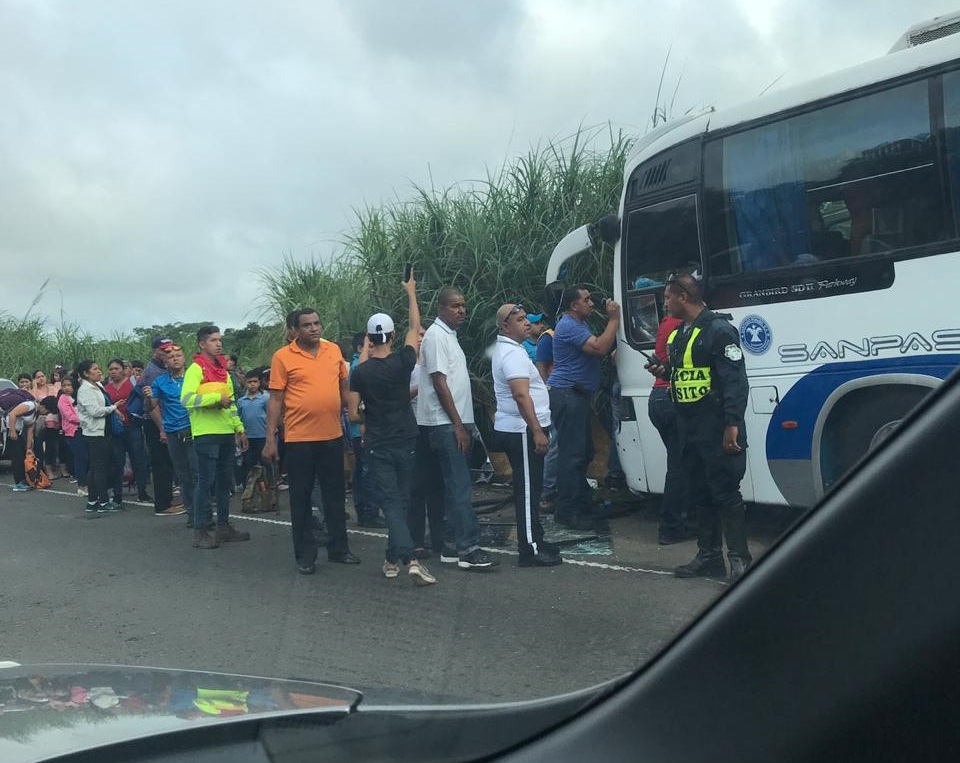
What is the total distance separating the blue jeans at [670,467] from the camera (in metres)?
4.47

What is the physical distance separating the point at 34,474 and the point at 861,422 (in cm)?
1567

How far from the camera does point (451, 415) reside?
23.0 ft

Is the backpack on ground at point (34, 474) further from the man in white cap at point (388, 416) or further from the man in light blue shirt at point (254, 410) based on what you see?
the man in white cap at point (388, 416)

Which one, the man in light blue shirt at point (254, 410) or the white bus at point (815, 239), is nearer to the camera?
the white bus at point (815, 239)

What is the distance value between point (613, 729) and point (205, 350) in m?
8.00

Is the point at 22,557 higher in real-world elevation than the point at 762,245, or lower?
lower

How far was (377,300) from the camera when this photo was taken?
13.3m

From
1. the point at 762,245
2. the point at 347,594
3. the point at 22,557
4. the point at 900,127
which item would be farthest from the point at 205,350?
the point at 900,127

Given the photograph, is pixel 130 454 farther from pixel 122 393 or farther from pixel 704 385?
pixel 704 385

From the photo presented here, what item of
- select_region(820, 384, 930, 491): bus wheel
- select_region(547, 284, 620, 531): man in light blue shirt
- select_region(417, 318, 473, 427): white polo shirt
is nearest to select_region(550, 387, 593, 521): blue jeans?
select_region(547, 284, 620, 531): man in light blue shirt

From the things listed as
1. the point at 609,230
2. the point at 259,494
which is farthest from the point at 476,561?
the point at 259,494

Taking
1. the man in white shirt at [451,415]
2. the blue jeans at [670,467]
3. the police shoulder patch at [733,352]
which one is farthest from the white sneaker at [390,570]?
the police shoulder patch at [733,352]

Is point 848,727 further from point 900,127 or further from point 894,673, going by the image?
point 900,127

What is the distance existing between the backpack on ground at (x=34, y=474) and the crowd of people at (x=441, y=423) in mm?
6007
